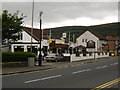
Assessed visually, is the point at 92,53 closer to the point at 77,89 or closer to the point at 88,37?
the point at 77,89

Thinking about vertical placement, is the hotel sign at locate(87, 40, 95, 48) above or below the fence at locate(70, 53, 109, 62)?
above

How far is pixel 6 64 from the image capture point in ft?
69.7

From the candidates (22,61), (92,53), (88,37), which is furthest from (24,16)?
(88,37)

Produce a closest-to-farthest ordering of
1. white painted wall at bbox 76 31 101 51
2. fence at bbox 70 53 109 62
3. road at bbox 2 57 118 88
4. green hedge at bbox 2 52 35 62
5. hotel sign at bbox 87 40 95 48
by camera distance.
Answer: road at bbox 2 57 118 88 < green hedge at bbox 2 52 35 62 < fence at bbox 70 53 109 62 < hotel sign at bbox 87 40 95 48 < white painted wall at bbox 76 31 101 51

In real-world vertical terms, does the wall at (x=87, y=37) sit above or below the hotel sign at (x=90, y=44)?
above

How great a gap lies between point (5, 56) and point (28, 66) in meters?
2.70

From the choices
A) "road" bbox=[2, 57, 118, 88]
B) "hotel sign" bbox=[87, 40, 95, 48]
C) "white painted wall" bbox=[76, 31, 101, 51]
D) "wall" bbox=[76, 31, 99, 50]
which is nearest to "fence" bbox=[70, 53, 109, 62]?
"hotel sign" bbox=[87, 40, 95, 48]

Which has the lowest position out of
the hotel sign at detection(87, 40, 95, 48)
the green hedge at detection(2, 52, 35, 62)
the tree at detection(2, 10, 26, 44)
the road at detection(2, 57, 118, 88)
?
the road at detection(2, 57, 118, 88)

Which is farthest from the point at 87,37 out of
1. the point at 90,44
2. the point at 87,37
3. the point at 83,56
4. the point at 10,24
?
the point at 10,24

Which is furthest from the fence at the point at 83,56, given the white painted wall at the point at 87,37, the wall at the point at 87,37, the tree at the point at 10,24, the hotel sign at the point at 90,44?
the wall at the point at 87,37

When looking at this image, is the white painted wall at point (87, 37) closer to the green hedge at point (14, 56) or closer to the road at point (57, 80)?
the green hedge at point (14, 56)

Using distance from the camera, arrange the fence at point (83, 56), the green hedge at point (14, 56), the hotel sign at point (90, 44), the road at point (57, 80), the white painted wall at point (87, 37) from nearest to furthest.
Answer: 1. the road at point (57, 80)
2. the green hedge at point (14, 56)
3. the fence at point (83, 56)
4. the hotel sign at point (90, 44)
5. the white painted wall at point (87, 37)

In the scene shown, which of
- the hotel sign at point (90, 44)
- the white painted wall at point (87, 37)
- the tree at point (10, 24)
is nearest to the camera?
the tree at point (10, 24)

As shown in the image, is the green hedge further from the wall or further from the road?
the wall
